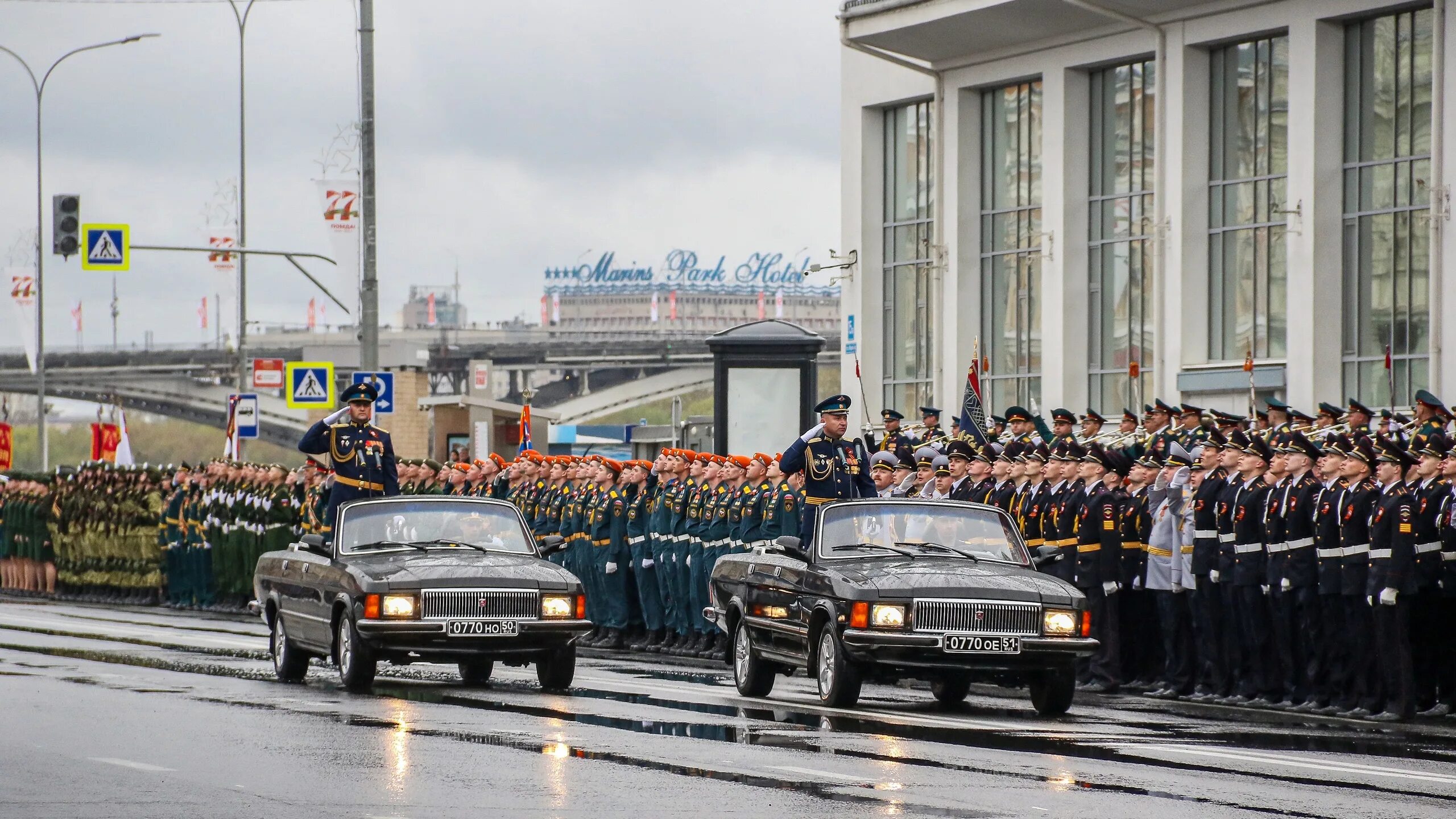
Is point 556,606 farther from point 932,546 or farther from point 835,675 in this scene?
point 932,546

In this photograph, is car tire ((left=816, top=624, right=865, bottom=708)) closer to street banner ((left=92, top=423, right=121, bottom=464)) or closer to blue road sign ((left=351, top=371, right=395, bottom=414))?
blue road sign ((left=351, top=371, right=395, bottom=414))

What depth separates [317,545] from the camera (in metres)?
17.5

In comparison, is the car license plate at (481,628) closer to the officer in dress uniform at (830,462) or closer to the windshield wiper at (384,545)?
the windshield wiper at (384,545)

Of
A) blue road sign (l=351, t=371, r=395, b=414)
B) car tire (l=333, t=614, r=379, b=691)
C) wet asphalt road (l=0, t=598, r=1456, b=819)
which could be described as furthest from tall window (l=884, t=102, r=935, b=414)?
car tire (l=333, t=614, r=379, b=691)

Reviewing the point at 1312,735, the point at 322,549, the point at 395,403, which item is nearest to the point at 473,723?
the point at 322,549

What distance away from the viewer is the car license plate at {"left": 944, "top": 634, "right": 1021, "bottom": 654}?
14.8m

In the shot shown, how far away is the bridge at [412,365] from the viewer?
3543 inches

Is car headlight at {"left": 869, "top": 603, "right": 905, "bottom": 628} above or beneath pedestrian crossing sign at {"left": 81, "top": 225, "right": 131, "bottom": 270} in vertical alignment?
beneath

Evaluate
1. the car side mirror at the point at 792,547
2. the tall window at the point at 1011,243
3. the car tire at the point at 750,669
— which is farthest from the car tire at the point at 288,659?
the tall window at the point at 1011,243

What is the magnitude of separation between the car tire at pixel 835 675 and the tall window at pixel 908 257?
71.0ft

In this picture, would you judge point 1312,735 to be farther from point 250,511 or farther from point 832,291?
point 832,291

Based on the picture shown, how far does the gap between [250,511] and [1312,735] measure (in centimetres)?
2134

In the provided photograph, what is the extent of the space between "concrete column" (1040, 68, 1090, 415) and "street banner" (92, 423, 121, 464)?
21.8 m

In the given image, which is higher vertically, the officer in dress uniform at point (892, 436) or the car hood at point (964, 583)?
the officer in dress uniform at point (892, 436)
